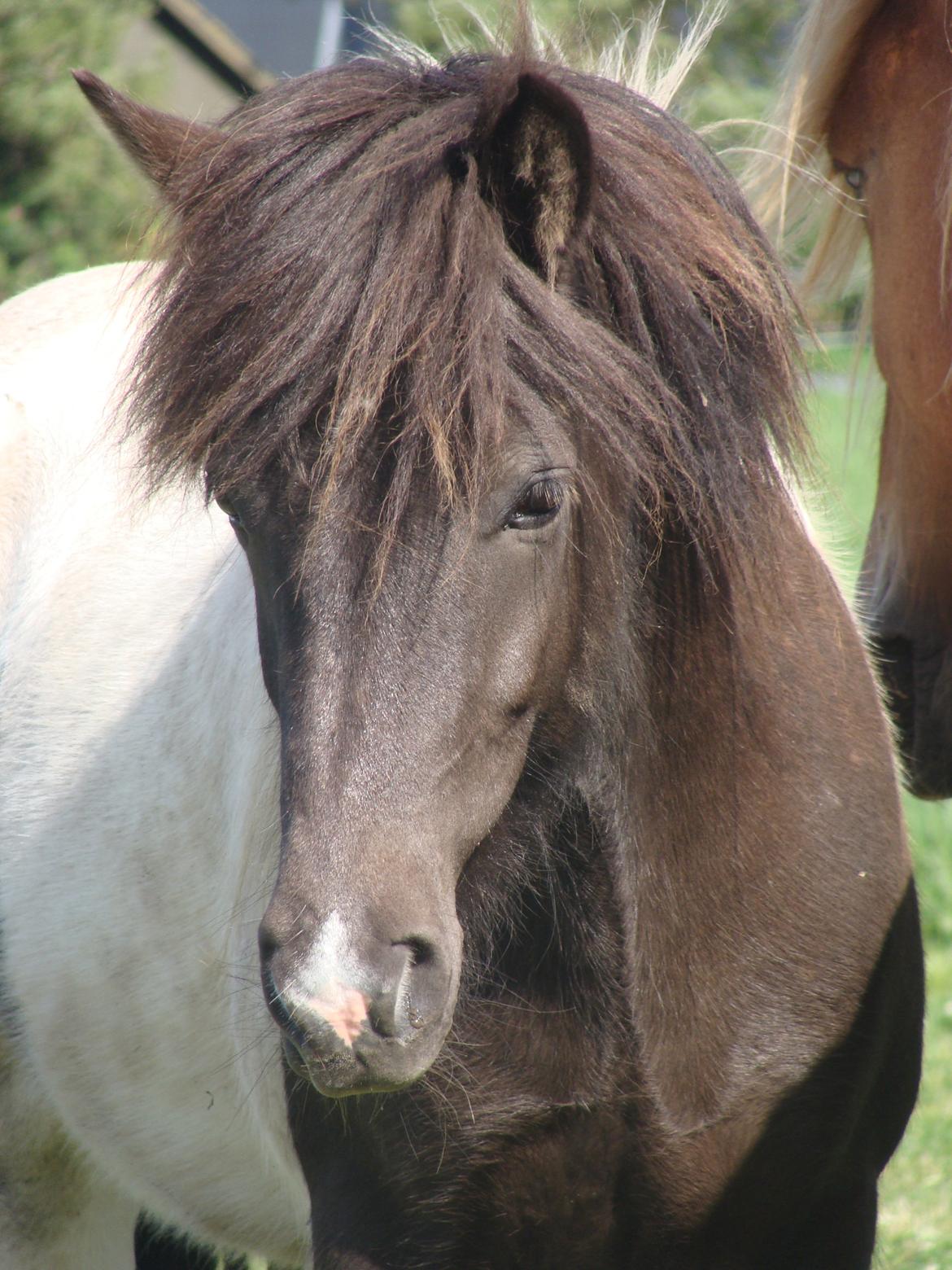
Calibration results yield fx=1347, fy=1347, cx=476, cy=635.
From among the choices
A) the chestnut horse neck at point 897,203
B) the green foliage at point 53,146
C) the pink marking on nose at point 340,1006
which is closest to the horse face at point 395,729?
the pink marking on nose at point 340,1006

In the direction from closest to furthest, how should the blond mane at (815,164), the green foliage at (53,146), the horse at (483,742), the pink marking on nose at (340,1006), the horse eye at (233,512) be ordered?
1. the pink marking on nose at (340,1006)
2. the horse at (483,742)
3. the horse eye at (233,512)
4. the blond mane at (815,164)
5. the green foliage at (53,146)

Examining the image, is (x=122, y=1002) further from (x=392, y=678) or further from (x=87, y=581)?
(x=392, y=678)

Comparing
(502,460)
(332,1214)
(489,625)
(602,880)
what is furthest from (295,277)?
(332,1214)

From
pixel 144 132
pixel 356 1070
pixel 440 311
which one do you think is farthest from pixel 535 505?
pixel 144 132

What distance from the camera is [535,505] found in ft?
5.75

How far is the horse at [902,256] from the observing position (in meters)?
2.61

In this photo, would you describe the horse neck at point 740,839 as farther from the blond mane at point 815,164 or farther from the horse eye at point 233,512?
the blond mane at point 815,164

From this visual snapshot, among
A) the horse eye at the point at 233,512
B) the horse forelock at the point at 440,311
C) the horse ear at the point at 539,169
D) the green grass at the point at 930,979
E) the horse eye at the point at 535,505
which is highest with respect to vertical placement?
the horse ear at the point at 539,169

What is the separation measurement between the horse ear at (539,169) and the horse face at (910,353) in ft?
3.51

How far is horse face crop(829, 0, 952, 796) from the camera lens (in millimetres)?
2613

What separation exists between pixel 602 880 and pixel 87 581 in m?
1.53

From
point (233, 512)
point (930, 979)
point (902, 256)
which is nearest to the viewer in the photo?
point (233, 512)

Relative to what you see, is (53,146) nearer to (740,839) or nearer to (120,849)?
(120,849)

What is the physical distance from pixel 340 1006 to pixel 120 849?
1392 millimetres
